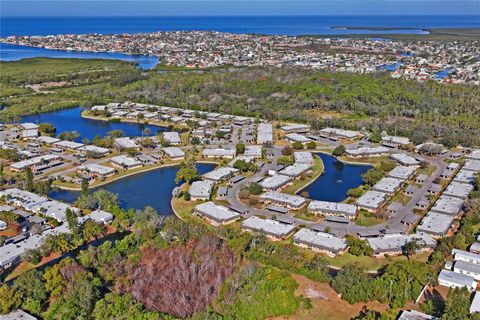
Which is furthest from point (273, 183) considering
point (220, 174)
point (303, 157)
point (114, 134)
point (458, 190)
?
point (114, 134)

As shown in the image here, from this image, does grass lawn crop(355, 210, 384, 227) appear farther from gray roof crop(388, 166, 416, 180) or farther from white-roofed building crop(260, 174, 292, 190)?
gray roof crop(388, 166, 416, 180)

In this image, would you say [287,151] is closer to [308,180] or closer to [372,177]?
[308,180]

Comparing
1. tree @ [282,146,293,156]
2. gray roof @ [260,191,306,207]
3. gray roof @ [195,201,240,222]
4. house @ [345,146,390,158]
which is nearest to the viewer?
gray roof @ [195,201,240,222]

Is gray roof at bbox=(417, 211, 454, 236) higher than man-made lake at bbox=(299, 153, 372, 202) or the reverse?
higher

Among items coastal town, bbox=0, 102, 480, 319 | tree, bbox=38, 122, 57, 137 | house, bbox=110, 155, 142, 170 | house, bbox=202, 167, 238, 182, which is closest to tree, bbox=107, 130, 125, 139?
coastal town, bbox=0, 102, 480, 319

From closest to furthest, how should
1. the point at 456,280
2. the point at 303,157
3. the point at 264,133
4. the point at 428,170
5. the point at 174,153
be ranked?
the point at 456,280
the point at 428,170
the point at 303,157
the point at 174,153
the point at 264,133

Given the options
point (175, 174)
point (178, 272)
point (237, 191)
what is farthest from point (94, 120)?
point (178, 272)
